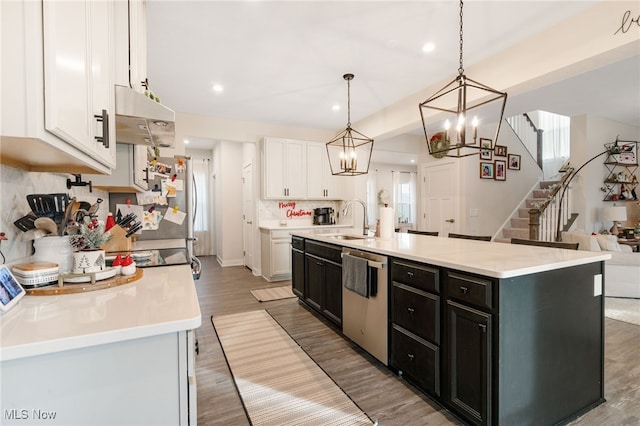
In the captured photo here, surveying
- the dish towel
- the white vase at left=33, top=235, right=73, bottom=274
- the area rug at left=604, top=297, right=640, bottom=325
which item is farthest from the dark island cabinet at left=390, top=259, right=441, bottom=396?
the area rug at left=604, top=297, right=640, bottom=325

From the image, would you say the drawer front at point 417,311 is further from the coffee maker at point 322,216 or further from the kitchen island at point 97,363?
the coffee maker at point 322,216

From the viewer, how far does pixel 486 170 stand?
19.1 feet

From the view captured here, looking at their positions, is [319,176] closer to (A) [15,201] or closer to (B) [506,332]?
(B) [506,332]

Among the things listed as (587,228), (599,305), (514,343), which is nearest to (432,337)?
(514,343)

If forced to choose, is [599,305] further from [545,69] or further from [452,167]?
[452,167]

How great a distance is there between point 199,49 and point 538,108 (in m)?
4.96

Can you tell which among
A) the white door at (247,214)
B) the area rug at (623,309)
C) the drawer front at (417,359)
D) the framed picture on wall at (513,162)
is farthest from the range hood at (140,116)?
the framed picture on wall at (513,162)

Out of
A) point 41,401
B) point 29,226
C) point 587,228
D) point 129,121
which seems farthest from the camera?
point 587,228

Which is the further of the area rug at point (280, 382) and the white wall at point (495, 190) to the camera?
the white wall at point (495, 190)

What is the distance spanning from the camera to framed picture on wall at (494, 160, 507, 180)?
236 inches

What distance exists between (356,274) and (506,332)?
118 centimetres

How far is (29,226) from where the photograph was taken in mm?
1233

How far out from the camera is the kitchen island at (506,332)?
1516 millimetres

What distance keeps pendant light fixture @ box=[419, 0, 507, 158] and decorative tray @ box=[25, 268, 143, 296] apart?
1.82 meters
